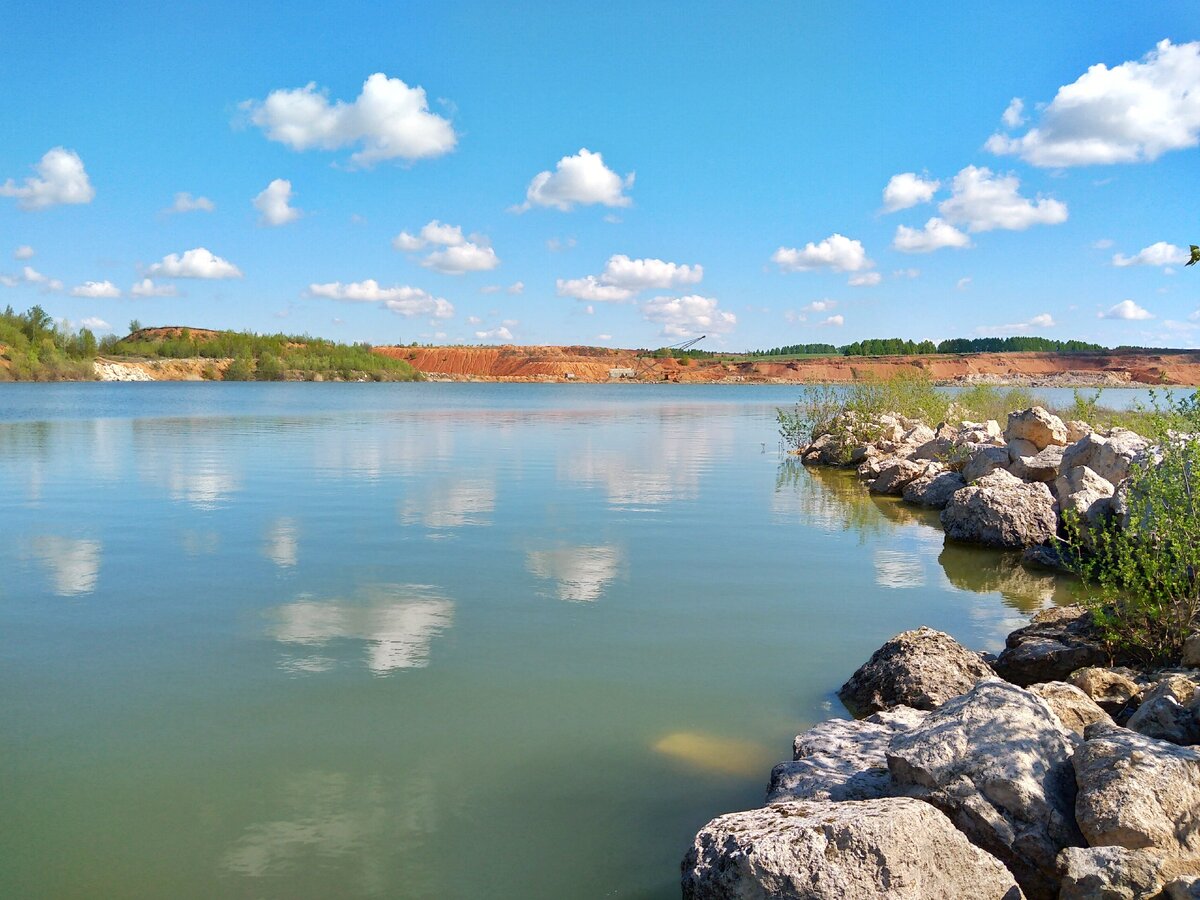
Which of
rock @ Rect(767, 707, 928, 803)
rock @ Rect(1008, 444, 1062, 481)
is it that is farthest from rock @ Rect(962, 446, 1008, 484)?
rock @ Rect(767, 707, 928, 803)

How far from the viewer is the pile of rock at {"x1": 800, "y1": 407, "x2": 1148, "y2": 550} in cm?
1259

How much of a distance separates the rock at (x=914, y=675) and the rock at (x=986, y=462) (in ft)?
31.3

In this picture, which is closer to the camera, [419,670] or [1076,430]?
[419,670]

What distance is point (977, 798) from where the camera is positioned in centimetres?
432

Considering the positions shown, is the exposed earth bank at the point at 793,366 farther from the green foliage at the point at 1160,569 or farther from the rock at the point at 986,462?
the green foliage at the point at 1160,569

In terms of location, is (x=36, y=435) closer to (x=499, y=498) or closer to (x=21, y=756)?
(x=499, y=498)

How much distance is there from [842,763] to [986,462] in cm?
1245

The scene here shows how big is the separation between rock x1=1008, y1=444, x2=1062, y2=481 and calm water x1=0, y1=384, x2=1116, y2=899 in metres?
1.94

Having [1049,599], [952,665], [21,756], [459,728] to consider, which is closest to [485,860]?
[459,728]

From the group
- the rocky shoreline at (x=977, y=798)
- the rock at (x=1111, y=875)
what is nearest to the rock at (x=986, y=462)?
the rocky shoreline at (x=977, y=798)

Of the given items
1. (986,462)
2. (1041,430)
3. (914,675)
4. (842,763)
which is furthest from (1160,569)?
(1041,430)

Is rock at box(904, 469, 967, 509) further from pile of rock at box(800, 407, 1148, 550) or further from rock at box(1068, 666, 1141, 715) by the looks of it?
rock at box(1068, 666, 1141, 715)

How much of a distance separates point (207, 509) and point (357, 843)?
1111 cm

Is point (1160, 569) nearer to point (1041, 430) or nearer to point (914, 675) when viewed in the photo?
point (914, 675)
